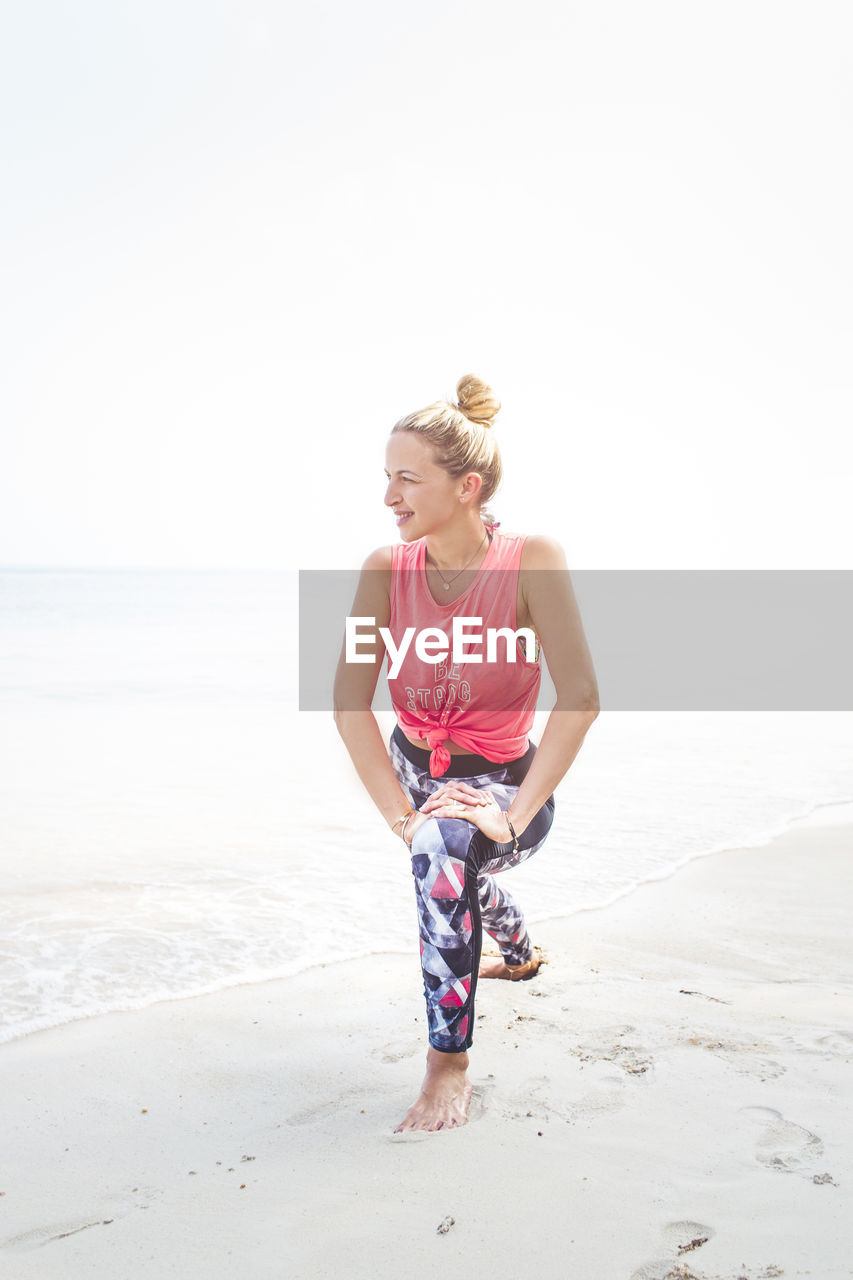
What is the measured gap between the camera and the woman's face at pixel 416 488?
2.68 m

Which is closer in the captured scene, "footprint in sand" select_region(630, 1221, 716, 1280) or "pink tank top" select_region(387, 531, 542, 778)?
"footprint in sand" select_region(630, 1221, 716, 1280)

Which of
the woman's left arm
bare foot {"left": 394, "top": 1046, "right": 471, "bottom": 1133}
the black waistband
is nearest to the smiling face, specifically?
the woman's left arm

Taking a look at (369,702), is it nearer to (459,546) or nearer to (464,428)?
(459,546)

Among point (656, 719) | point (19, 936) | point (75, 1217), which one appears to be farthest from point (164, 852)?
point (656, 719)

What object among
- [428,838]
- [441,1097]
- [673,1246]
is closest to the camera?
[673,1246]

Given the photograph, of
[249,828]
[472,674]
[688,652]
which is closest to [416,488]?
[472,674]

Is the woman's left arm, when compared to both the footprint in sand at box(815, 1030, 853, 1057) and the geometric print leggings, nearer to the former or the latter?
the geometric print leggings

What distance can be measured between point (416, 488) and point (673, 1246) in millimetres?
1757

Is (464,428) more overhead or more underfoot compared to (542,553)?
more overhead

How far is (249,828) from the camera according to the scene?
5164mm

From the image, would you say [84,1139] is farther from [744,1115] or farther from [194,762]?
[194,762]

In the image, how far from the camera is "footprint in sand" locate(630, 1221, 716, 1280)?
1.74 metres

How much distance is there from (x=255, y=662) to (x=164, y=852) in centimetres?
915

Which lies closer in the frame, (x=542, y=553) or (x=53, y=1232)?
(x=53, y=1232)
